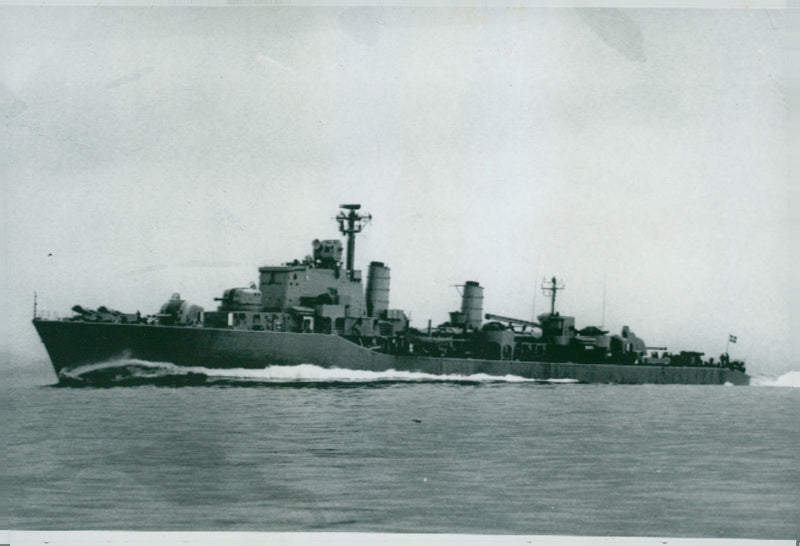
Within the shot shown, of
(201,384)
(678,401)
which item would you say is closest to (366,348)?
(201,384)

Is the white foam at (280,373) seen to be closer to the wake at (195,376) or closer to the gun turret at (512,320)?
the wake at (195,376)

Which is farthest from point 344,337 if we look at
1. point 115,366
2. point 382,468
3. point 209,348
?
point 382,468

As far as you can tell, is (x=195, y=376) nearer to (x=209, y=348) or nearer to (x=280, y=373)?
(x=209, y=348)

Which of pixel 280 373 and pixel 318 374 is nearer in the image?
pixel 280 373

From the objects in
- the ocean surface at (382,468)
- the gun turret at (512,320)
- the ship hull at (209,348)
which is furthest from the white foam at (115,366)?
the gun turret at (512,320)

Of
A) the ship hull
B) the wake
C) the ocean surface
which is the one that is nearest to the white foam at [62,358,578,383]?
the wake
